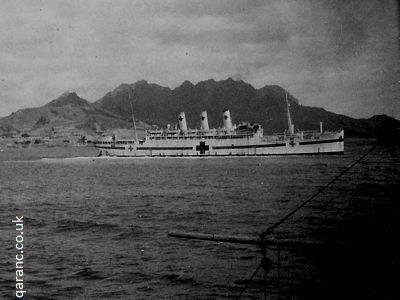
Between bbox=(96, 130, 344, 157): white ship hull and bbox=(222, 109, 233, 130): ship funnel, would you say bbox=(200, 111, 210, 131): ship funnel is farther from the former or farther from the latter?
bbox=(96, 130, 344, 157): white ship hull

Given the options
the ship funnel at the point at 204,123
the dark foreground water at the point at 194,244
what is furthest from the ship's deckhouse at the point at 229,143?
the dark foreground water at the point at 194,244

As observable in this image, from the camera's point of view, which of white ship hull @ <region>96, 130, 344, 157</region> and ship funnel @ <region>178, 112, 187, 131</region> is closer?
white ship hull @ <region>96, 130, 344, 157</region>

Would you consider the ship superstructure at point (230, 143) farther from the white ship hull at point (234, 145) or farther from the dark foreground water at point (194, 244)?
the dark foreground water at point (194, 244)

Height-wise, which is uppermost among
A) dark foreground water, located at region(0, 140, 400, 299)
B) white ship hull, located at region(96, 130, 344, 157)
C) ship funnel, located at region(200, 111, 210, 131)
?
ship funnel, located at region(200, 111, 210, 131)

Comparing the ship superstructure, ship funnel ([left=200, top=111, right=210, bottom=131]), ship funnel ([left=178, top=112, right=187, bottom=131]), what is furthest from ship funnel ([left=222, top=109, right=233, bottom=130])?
ship funnel ([left=178, top=112, right=187, bottom=131])

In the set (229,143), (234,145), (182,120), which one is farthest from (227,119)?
(182,120)
